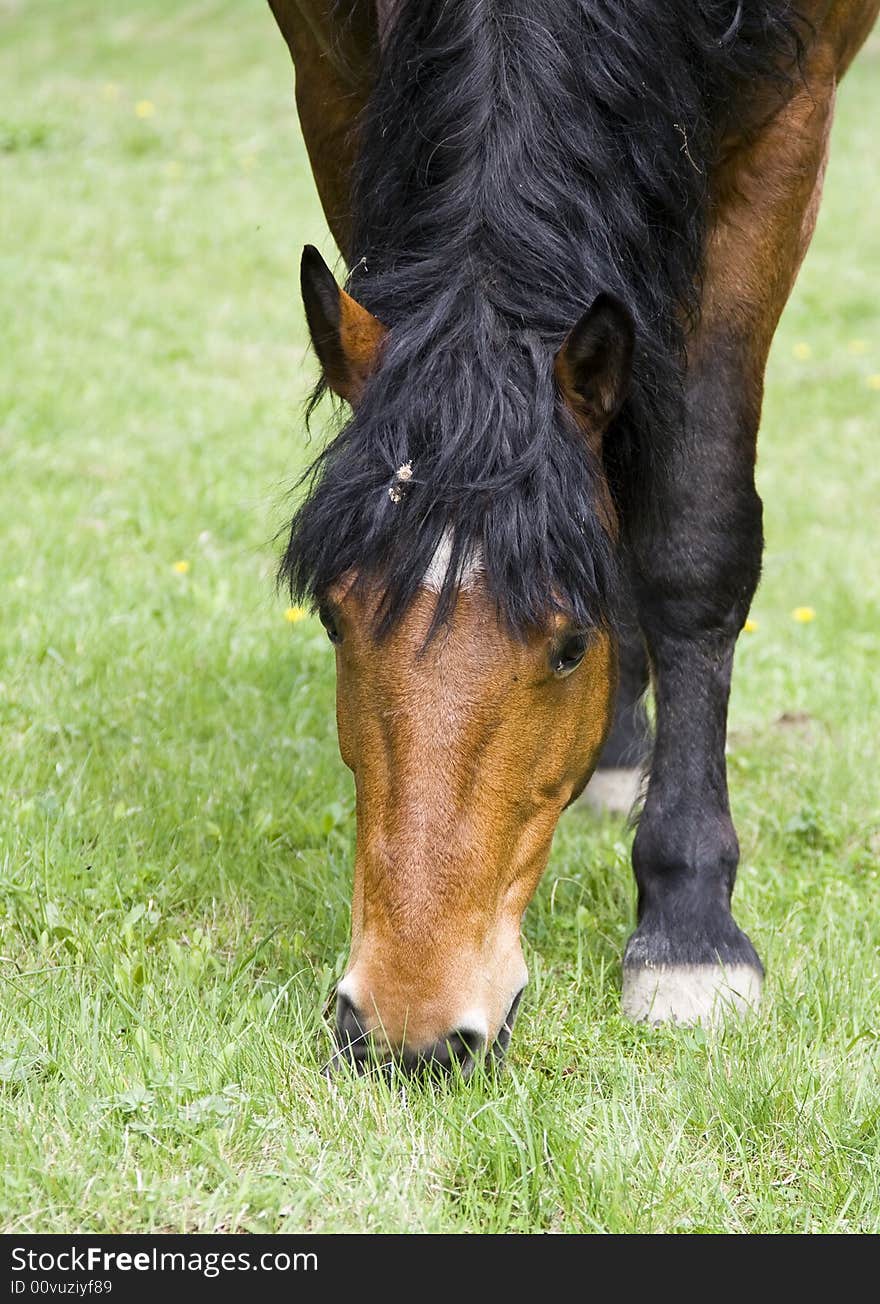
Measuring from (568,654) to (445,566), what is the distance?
0.97ft

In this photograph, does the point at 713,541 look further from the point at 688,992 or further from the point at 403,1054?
the point at 403,1054

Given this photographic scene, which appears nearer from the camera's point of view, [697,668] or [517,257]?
[517,257]

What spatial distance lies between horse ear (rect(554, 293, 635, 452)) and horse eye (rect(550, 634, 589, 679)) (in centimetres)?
38

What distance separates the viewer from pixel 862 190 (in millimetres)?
12578

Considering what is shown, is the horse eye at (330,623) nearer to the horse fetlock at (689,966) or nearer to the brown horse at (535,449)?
the brown horse at (535,449)

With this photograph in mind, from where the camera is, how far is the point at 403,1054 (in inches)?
92.7

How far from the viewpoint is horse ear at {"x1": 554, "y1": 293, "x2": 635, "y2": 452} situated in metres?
2.49

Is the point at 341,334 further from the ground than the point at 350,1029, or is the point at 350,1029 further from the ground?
the point at 341,334

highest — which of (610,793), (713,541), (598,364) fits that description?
(598,364)

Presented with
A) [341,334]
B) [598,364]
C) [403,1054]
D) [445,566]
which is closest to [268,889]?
[403,1054]

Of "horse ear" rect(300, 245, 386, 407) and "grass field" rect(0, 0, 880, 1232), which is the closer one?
"grass field" rect(0, 0, 880, 1232)

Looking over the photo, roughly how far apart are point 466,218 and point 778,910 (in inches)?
72.4

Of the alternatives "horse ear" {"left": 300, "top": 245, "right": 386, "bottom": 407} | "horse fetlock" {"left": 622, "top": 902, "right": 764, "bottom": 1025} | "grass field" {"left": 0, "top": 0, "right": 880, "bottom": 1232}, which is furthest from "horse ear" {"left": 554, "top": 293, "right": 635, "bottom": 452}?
"grass field" {"left": 0, "top": 0, "right": 880, "bottom": 1232}

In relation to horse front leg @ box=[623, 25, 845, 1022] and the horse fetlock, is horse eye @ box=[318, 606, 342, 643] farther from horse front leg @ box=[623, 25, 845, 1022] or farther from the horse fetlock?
the horse fetlock
